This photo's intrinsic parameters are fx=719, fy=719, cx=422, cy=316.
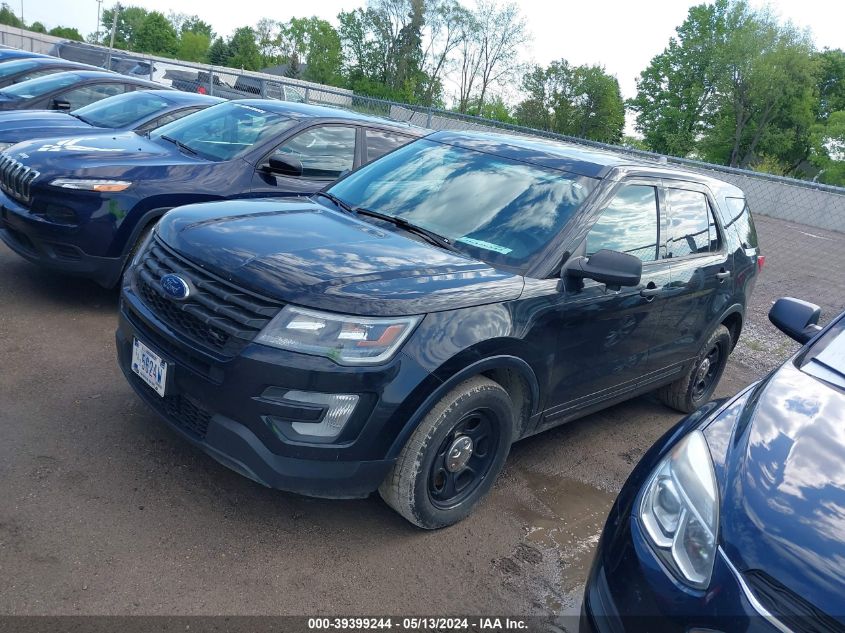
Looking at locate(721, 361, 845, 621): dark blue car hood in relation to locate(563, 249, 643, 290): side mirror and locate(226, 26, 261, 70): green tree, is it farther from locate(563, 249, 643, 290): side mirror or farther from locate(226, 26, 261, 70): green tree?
locate(226, 26, 261, 70): green tree

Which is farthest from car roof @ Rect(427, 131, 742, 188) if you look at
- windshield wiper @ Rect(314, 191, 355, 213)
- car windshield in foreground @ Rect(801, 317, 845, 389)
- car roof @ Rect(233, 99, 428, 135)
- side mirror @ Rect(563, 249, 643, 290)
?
car roof @ Rect(233, 99, 428, 135)

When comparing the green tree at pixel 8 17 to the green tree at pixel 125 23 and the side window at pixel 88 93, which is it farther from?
the side window at pixel 88 93

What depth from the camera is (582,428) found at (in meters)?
4.98

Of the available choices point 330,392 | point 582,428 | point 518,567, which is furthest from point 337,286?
point 582,428

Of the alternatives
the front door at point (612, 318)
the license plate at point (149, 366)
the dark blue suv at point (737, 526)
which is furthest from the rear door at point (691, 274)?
the license plate at point (149, 366)

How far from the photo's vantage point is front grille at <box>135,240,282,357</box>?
9.47 feet

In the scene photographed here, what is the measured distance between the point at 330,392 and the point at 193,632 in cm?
97

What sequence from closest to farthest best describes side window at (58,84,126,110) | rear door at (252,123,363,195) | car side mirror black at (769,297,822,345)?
car side mirror black at (769,297,822,345) < rear door at (252,123,363,195) < side window at (58,84,126,110)

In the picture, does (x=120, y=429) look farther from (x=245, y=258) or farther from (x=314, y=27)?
(x=314, y=27)

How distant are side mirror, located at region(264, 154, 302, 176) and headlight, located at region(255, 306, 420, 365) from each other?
2979mm

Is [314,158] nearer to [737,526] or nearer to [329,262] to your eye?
[329,262]

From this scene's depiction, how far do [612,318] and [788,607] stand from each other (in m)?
2.18

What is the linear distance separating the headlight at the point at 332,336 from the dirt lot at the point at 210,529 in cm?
91

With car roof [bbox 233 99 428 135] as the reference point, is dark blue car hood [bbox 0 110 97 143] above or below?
below
